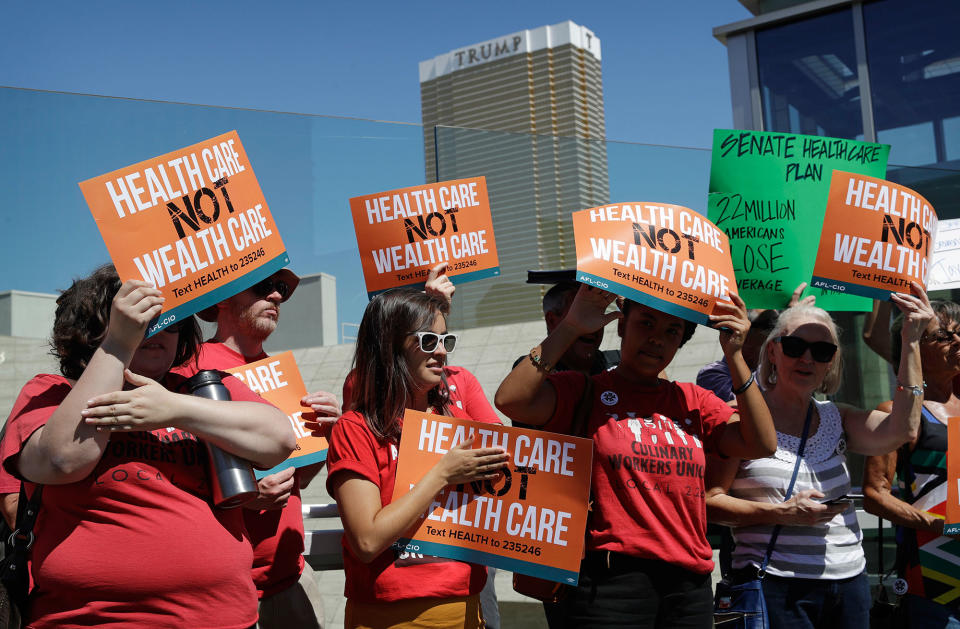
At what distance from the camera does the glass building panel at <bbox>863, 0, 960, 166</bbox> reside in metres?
7.55

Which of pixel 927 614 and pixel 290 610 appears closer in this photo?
pixel 290 610

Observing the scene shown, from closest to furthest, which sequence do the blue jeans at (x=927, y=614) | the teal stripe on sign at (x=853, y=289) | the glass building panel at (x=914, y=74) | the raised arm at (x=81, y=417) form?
the raised arm at (x=81, y=417)
the blue jeans at (x=927, y=614)
the teal stripe on sign at (x=853, y=289)
the glass building panel at (x=914, y=74)

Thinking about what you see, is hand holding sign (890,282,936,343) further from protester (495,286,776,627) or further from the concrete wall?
the concrete wall

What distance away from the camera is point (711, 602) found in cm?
281

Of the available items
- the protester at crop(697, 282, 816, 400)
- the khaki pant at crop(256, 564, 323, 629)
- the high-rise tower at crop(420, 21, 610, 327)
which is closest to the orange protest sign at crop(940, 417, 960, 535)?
the protester at crop(697, 282, 816, 400)

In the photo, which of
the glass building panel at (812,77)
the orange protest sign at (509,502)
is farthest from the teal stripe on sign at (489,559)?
the glass building panel at (812,77)

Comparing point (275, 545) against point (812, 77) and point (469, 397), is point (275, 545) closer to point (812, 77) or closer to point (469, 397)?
point (469, 397)

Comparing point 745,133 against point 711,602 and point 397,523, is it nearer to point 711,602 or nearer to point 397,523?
point 711,602

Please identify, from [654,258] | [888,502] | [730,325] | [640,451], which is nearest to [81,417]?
[640,451]

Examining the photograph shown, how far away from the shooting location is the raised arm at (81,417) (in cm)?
208

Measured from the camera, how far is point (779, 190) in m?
4.38

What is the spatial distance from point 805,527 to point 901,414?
614 mm

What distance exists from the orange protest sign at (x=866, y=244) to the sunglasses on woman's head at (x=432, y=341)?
1.75m

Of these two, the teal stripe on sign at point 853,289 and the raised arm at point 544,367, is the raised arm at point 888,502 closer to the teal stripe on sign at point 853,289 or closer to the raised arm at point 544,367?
the teal stripe on sign at point 853,289
